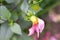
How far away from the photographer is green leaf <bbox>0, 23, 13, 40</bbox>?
69cm

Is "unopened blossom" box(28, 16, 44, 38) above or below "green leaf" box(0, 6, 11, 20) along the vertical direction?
below

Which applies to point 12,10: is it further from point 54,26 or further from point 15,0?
point 54,26

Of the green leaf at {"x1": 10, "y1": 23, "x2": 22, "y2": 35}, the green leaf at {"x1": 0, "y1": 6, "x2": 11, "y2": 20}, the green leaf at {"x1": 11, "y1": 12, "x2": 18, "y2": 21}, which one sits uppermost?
the green leaf at {"x1": 0, "y1": 6, "x2": 11, "y2": 20}

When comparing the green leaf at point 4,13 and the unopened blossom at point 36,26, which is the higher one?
the green leaf at point 4,13

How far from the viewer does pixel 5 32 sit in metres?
0.69

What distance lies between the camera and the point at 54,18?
195 cm

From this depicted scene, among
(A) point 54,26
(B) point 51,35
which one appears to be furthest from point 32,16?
(A) point 54,26

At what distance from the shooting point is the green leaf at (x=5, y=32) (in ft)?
2.25

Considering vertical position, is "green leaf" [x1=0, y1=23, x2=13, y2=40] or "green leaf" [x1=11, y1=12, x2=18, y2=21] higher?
"green leaf" [x1=11, y1=12, x2=18, y2=21]

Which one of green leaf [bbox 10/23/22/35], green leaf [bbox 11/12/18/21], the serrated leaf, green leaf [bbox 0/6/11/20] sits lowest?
green leaf [bbox 10/23/22/35]

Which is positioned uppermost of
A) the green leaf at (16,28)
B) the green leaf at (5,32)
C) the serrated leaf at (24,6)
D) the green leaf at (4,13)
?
the serrated leaf at (24,6)

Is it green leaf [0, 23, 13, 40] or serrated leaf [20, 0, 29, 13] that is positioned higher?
serrated leaf [20, 0, 29, 13]

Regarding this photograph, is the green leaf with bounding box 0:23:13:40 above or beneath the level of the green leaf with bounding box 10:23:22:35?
beneath

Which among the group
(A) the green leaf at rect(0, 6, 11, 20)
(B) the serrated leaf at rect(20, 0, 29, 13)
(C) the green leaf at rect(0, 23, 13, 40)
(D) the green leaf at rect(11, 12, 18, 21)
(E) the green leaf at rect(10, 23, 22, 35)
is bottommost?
(C) the green leaf at rect(0, 23, 13, 40)
